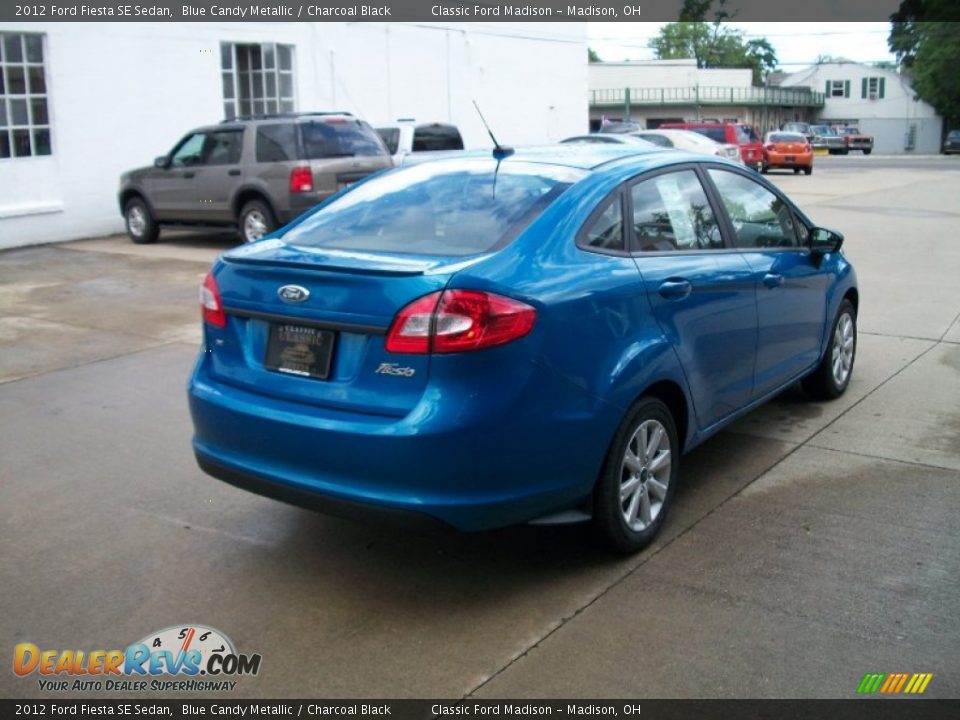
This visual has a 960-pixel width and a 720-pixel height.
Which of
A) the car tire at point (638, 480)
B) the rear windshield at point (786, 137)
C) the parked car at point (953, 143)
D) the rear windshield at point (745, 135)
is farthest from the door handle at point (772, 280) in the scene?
the parked car at point (953, 143)

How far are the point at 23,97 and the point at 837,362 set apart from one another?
13210 millimetres

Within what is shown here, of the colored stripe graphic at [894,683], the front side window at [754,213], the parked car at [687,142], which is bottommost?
the colored stripe graphic at [894,683]

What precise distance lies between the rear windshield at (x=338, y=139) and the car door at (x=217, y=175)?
1057 millimetres

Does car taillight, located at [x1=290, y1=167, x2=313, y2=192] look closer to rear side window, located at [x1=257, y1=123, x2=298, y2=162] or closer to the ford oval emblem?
rear side window, located at [x1=257, y1=123, x2=298, y2=162]

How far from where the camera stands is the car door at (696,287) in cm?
468

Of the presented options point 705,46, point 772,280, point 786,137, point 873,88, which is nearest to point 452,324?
point 772,280

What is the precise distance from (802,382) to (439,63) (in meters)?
18.5

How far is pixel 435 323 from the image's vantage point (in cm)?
380

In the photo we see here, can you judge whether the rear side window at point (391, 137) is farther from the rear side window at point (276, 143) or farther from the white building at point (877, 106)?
the white building at point (877, 106)

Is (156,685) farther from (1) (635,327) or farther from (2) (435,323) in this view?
(1) (635,327)

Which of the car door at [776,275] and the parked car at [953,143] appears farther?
the parked car at [953,143]

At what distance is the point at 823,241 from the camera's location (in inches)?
246

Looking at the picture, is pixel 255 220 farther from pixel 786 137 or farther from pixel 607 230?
pixel 786 137

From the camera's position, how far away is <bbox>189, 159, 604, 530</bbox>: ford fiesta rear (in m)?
3.80
